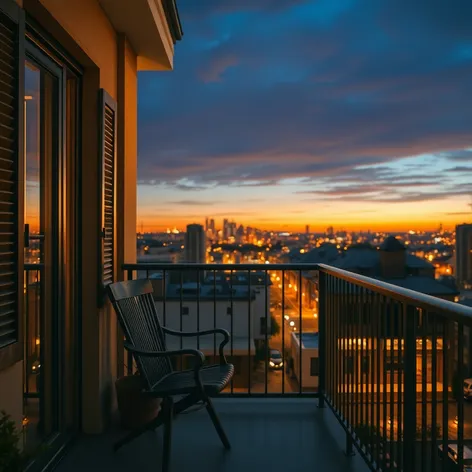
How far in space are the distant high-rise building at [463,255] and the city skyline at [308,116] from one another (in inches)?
117

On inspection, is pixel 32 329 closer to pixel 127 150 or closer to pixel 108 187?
pixel 108 187

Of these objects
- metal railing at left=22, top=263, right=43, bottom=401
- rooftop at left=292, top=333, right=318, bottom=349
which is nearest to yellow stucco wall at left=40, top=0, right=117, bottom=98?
metal railing at left=22, top=263, right=43, bottom=401

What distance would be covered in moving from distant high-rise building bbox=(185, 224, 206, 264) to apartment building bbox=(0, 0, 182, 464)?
5.31 metres

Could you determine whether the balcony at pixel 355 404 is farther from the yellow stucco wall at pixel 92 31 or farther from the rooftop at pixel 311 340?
the yellow stucco wall at pixel 92 31

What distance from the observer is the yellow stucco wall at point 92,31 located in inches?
88.2

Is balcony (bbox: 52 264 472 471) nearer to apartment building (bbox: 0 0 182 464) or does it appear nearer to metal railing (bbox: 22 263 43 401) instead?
apartment building (bbox: 0 0 182 464)

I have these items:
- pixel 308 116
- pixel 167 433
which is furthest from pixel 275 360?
pixel 167 433

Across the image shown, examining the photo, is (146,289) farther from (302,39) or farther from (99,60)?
(302,39)

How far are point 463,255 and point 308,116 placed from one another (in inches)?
281

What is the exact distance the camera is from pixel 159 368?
290 cm

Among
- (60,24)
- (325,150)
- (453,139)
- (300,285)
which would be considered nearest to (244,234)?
(325,150)

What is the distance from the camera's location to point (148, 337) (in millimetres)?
3102

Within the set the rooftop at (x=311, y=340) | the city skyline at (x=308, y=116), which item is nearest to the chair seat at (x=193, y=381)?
the rooftop at (x=311, y=340)

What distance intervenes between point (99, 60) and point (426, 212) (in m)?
24.2
